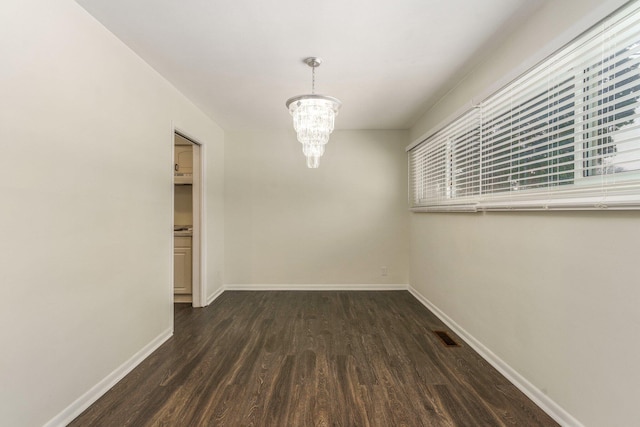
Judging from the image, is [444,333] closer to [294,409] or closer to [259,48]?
[294,409]

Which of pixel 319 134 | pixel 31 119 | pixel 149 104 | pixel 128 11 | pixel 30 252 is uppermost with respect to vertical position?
pixel 128 11

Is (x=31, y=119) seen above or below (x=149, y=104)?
below

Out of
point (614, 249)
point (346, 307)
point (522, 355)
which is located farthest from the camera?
point (346, 307)

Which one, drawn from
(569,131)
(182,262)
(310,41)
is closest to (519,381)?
(569,131)

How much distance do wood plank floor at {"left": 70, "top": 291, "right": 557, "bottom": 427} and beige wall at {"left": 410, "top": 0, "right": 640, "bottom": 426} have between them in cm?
28

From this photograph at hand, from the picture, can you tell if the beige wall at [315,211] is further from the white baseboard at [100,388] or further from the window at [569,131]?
the white baseboard at [100,388]

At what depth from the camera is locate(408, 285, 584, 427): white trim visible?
1721mm

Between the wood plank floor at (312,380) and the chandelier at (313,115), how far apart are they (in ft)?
5.77

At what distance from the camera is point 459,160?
3.05 metres

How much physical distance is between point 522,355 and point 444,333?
1004mm

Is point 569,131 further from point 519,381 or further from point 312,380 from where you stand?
point 312,380

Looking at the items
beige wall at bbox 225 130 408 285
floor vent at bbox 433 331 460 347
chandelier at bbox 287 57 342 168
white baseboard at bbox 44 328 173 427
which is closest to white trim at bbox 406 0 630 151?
chandelier at bbox 287 57 342 168

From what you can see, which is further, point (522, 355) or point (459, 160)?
point (459, 160)

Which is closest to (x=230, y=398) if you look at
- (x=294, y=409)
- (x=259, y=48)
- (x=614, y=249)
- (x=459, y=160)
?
(x=294, y=409)
